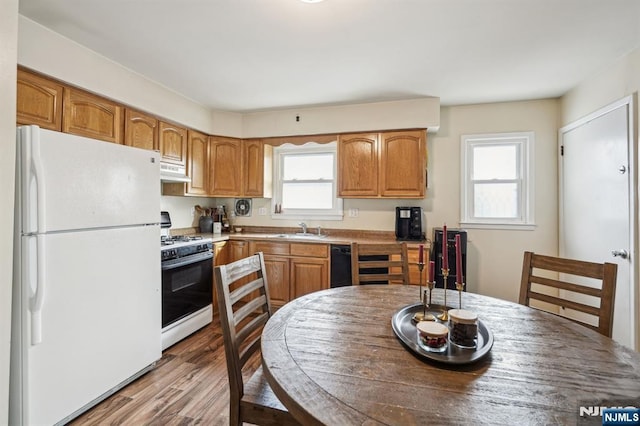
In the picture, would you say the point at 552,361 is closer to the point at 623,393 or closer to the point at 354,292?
the point at 623,393

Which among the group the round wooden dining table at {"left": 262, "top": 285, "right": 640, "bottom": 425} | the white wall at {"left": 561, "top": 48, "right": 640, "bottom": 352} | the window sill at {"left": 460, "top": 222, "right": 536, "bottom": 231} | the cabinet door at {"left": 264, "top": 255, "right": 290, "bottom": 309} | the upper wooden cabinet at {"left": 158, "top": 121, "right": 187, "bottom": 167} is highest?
the white wall at {"left": 561, "top": 48, "right": 640, "bottom": 352}

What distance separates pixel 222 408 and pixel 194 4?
2.42 metres

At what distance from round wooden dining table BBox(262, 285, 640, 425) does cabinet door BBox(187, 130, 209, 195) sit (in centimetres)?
259

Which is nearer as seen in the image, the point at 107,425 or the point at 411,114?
the point at 107,425

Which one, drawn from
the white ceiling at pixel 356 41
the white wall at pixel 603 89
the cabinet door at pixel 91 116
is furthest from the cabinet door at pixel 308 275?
the white wall at pixel 603 89

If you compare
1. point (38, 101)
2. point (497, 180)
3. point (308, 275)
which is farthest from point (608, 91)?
point (38, 101)

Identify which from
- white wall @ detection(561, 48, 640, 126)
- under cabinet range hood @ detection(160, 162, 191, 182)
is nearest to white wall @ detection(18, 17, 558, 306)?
white wall @ detection(561, 48, 640, 126)

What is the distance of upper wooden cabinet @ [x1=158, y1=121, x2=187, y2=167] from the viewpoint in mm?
2992

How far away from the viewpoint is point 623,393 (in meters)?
0.79

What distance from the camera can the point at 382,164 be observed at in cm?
333

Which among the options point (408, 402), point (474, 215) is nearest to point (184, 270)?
point (408, 402)

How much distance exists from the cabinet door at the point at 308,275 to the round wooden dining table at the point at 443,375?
1871 millimetres

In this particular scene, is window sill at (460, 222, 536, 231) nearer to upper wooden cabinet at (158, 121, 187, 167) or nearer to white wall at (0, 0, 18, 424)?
upper wooden cabinet at (158, 121, 187, 167)

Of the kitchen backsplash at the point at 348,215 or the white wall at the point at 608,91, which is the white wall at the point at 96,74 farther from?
the white wall at the point at 608,91
